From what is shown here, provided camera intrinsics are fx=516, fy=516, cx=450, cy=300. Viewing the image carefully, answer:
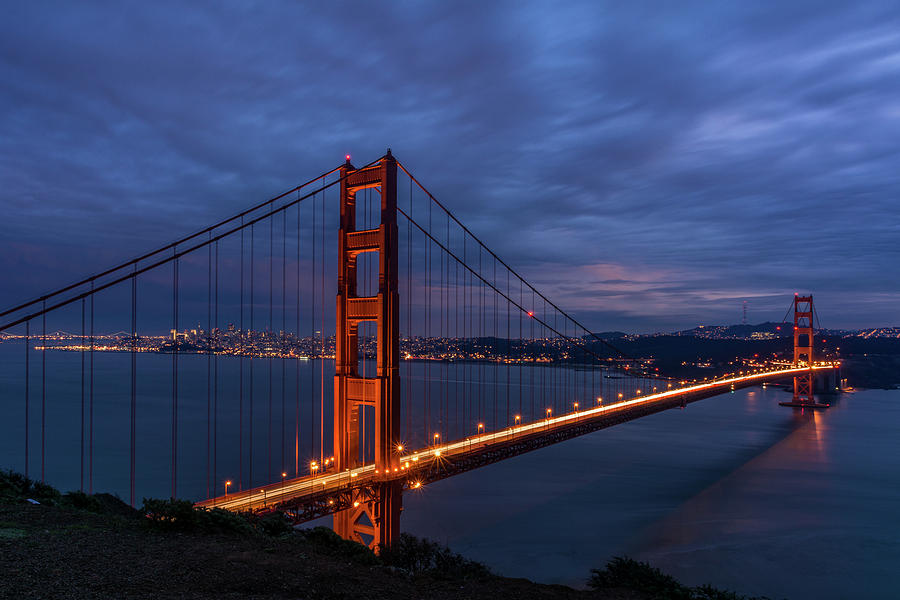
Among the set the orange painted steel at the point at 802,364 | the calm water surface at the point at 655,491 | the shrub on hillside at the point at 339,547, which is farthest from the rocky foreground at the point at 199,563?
the orange painted steel at the point at 802,364

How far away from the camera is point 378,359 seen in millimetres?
17672

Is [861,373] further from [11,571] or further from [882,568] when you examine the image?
[11,571]

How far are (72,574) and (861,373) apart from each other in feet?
433

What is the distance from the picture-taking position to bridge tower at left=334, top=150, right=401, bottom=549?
55.2 feet

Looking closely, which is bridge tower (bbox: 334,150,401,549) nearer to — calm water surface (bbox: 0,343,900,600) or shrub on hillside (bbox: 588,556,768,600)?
shrub on hillside (bbox: 588,556,768,600)

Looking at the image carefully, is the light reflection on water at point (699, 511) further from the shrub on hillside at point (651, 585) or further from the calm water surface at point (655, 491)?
the shrub on hillside at point (651, 585)

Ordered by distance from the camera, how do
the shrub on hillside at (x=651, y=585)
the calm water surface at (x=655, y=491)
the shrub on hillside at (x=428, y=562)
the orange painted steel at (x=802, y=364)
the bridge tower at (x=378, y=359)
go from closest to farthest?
the shrub on hillside at (x=428, y=562) < the shrub on hillside at (x=651, y=585) < the bridge tower at (x=378, y=359) < the calm water surface at (x=655, y=491) < the orange painted steel at (x=802, y=364)

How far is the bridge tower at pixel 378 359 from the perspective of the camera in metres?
16.8

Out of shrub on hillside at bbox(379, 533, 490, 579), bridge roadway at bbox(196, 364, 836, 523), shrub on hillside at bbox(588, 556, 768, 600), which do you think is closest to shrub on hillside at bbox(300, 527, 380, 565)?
shrub on hillside at bbox(379, 533, 490, 579)

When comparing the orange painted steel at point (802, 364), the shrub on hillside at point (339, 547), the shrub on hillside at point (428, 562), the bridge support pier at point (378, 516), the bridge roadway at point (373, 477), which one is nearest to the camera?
the shrub on hillside at point (339, 547)

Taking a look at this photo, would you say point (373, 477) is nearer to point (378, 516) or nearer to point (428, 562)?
point (378, 516)

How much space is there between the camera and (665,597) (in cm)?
962

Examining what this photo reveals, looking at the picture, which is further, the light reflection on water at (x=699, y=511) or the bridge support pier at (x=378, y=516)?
the light reflection on water at (x=699, y=511)

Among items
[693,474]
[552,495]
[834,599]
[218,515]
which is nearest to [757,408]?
[693,474]
